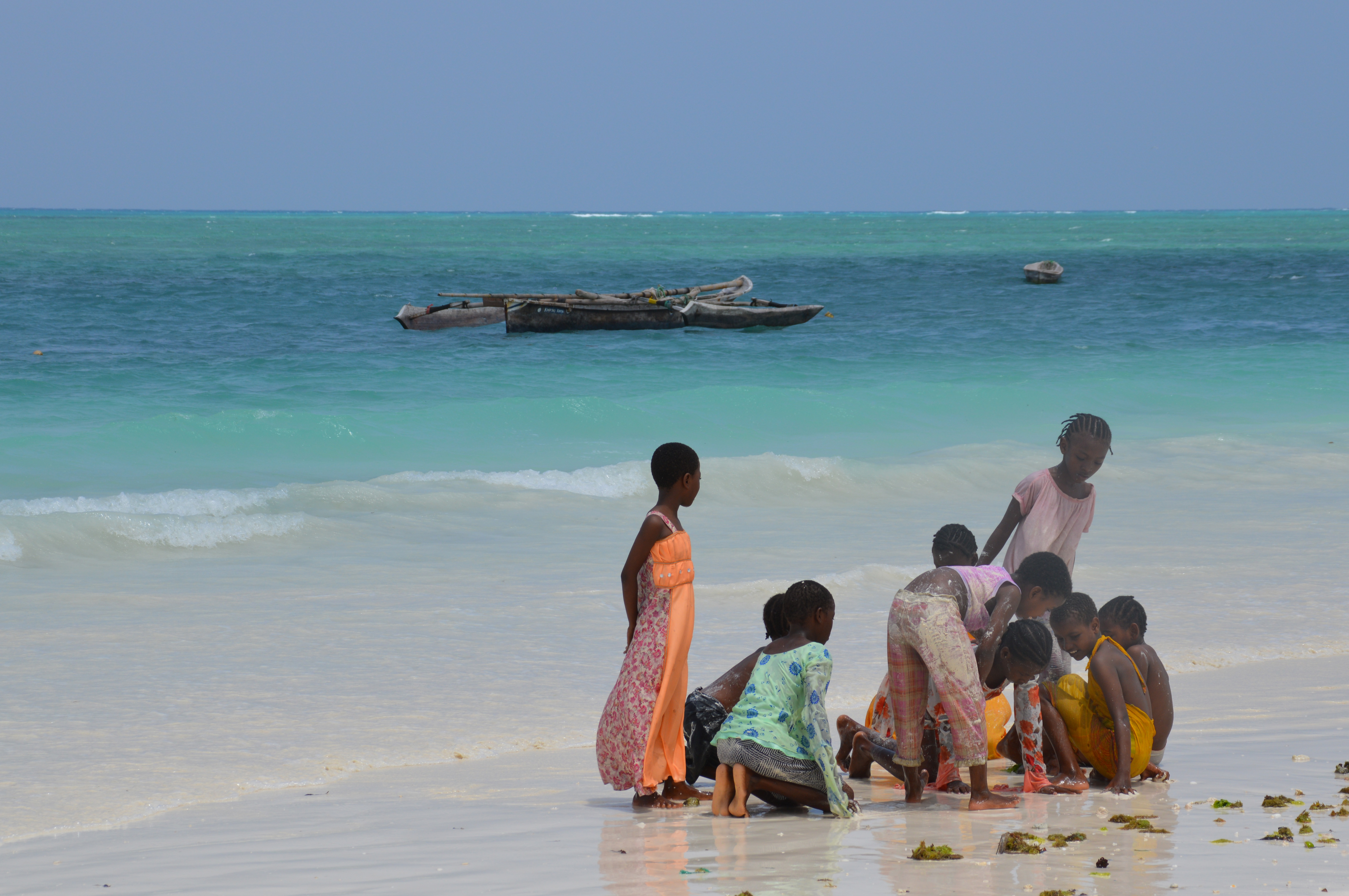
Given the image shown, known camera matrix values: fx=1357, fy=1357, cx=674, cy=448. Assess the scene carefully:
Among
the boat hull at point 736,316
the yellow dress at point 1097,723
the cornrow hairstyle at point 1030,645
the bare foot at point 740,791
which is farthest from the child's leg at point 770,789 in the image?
the boat hull at point 736,316

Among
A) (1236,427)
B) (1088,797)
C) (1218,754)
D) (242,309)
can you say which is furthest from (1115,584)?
(242,309)

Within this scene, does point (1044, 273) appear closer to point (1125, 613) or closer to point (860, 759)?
point (1125, 613)

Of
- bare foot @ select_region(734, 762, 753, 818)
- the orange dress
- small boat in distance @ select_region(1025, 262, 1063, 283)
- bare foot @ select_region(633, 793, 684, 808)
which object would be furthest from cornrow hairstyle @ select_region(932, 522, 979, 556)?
small boat in distance @ select_region(1025, 262, 1063, 283)

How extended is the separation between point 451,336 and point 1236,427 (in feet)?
59.3

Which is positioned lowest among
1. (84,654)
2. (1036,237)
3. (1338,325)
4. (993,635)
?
(84,654)

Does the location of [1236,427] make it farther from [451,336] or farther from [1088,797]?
[451,336]

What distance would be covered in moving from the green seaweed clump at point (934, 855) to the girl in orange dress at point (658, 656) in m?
1.07

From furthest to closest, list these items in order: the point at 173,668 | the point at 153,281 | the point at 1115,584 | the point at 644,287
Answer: the point at 644,287 < the point at 153,281 < the point at 1115,584 < the point at 173,668

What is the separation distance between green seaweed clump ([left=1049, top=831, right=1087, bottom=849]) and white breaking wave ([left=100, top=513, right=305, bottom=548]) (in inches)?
306

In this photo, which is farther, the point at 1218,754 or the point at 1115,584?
the point at 1115,584

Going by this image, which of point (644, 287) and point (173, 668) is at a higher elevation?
point (644, 287)

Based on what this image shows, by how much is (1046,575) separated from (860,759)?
1026 mm

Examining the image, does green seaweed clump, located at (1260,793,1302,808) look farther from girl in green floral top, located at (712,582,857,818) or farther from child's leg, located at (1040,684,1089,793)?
girl in green floral top, located at (712,582,857,818)

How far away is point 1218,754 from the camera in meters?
5.27
